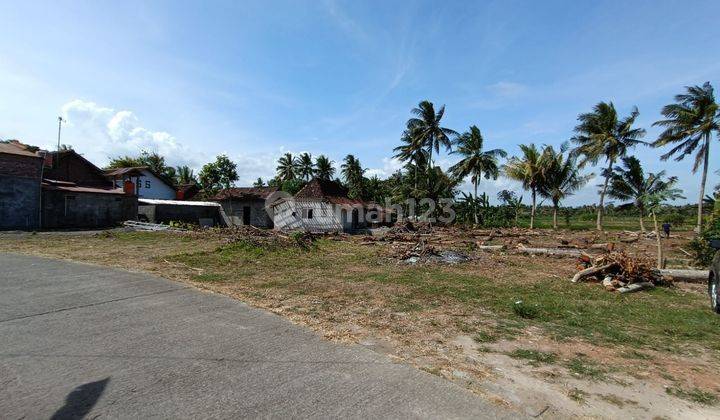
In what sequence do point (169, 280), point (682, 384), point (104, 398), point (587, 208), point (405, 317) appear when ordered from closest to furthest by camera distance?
point (104, 398) → point (682, 384) → point (405, 317) → point (169, 280) → point (587, 208)

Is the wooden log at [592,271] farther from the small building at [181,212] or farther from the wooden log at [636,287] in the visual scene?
the small building at [181,212]

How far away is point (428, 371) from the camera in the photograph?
12.8 feet

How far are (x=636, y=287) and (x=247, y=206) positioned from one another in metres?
30.6

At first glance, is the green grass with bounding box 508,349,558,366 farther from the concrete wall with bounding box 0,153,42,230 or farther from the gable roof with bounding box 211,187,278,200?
the gable roof with bounding box 211,187,278,200

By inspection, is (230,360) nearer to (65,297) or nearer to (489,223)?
(65,297)

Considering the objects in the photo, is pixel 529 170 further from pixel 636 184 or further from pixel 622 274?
pixel 622 274

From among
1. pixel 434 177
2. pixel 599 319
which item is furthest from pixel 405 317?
pixel 434 177

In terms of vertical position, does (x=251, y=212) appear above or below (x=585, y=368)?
above

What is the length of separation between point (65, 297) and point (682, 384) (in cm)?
898

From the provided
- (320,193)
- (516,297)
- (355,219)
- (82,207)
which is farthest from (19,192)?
(516,297)

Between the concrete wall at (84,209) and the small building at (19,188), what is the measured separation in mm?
854

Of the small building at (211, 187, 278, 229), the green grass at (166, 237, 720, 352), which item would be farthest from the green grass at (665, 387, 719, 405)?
the small building at (211, 187, 278, 229)

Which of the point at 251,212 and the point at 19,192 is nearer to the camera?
the point at 19,192

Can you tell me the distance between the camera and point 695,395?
3553mm
